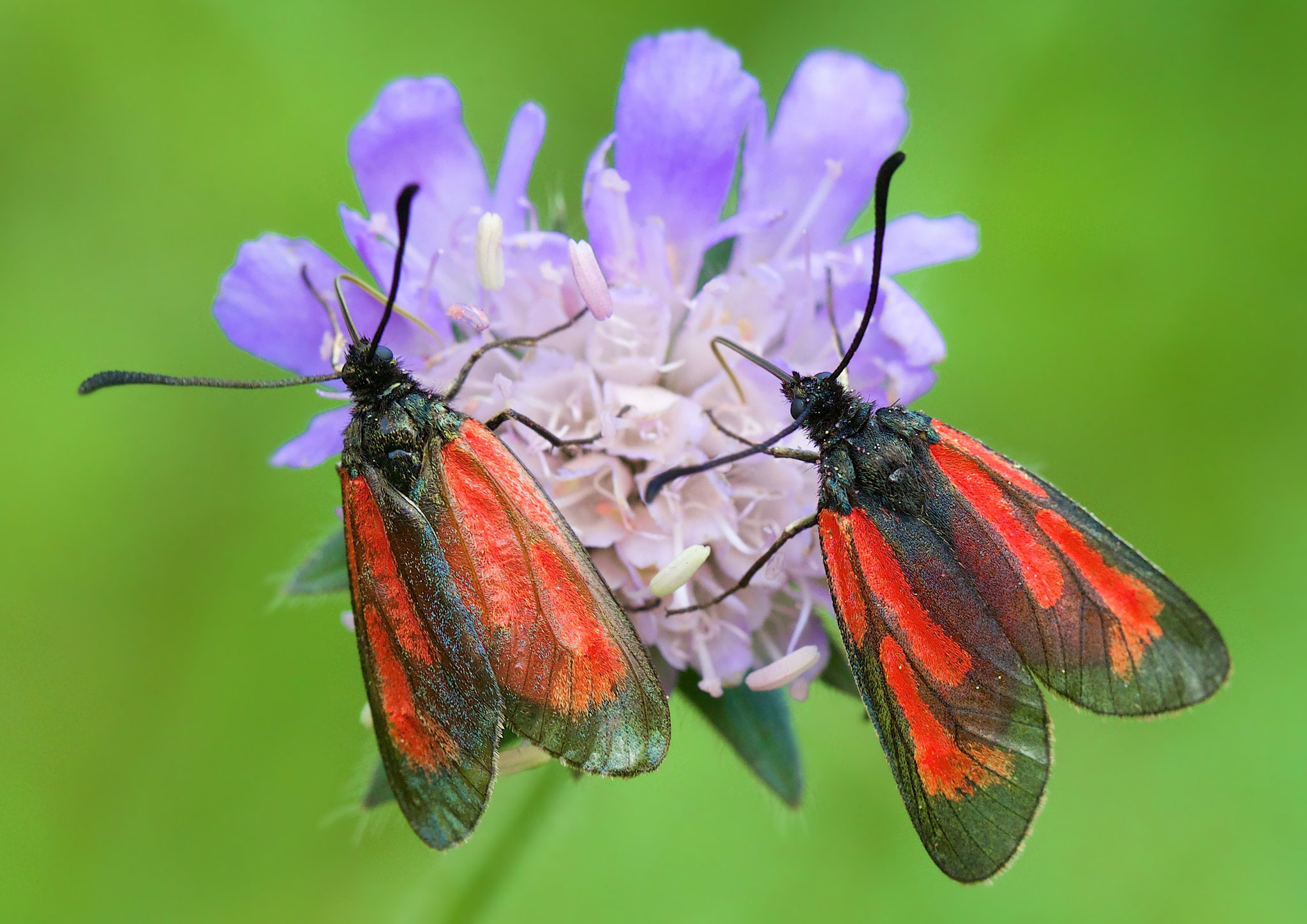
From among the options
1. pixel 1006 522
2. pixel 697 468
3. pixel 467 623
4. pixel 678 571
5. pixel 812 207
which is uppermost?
pixel 812 207

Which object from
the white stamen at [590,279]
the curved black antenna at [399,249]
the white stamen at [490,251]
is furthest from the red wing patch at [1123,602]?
the curved black antenna at [399,249]

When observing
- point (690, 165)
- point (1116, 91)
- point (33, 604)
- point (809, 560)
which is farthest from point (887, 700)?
point (33, 604)

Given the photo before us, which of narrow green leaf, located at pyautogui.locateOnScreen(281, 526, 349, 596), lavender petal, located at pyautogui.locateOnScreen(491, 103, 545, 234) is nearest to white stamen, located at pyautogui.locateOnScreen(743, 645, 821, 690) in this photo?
narrow green leaf, located at pyautogui.locateOnScreen(281, 526, 349, 596)

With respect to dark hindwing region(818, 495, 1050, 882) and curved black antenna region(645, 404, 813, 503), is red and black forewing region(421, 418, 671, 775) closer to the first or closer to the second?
curved black antenna region(645, 404, 813, 503)

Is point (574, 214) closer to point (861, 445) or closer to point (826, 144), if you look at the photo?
point (826, 144)

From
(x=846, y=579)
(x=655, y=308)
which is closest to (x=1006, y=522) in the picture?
(x=846, y=579)
